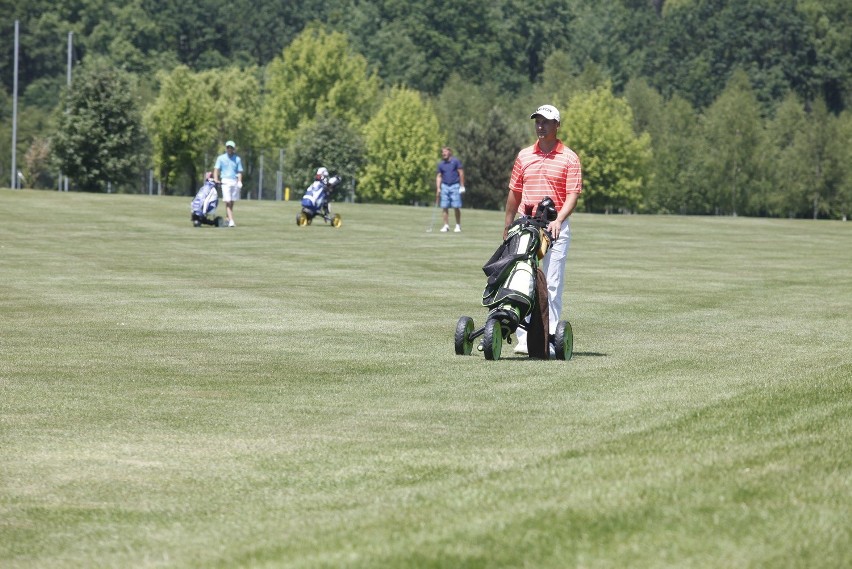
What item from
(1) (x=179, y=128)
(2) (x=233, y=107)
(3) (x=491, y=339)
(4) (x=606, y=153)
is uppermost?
(2) (x=233, y=107)

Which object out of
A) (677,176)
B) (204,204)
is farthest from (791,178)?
(204,204)

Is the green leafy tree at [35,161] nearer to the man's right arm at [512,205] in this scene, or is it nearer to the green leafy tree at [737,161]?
the green leafy tree at [737,161]

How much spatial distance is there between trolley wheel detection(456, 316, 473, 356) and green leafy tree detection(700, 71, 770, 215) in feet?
358

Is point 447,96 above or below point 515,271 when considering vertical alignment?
above

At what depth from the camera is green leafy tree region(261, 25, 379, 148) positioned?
120875mm

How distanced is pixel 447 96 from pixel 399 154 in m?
20.0

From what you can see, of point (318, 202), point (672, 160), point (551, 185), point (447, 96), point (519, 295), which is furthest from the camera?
point (447, 96)

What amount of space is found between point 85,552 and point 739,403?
5.31 m

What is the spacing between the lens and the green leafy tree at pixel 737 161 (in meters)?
121

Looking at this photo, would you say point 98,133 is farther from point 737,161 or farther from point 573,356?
point 573,356

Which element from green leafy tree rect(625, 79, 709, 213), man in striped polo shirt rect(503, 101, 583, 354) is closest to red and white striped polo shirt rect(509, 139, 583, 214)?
man in striped polo shirt rect(503, 101, 583, 354)

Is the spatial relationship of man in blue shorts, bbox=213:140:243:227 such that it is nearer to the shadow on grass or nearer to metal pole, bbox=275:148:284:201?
the shadow on grass

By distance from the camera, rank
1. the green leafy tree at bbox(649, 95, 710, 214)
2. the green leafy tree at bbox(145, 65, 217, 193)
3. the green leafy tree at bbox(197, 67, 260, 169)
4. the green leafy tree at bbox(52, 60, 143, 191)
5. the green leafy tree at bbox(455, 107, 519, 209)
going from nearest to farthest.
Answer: the green leafy tree at bbox(52, 60, 143, 191) < the green leafy tree at bbox(145, 65, 217, 193) < the green leafy tree at bbox(455, 107, 519, 209) < the green leafy tree at bbox(197, 67, 260, 169) < the green leafy tree at bbox(649, 95, 710, 214)

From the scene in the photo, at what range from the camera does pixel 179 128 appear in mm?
105500
